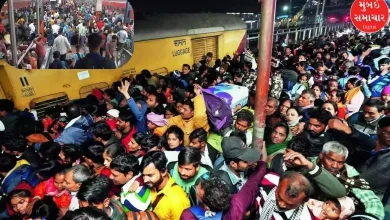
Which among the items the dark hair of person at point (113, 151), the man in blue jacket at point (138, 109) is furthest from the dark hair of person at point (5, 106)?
the dark hair of person at point (113, 151)

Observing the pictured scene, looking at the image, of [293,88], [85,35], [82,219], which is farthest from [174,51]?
[82,219]

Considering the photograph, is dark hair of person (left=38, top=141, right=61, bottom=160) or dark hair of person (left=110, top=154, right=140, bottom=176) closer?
dark hair of person (left=110, top=154, right=140, bottom=176)

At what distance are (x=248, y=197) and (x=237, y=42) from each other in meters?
9.39

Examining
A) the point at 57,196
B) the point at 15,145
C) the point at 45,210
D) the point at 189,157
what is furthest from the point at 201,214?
the point at 15,145

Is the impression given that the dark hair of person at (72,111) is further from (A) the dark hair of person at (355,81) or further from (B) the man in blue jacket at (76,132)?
(A) the dark hair of person at (355,81)

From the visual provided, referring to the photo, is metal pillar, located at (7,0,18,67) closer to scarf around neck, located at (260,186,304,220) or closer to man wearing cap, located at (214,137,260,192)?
man wearing cap, located at (214,137,260,192)

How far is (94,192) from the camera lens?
2193 millimetres

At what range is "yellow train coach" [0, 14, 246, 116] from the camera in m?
5.25

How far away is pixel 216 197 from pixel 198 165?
2.31 feet

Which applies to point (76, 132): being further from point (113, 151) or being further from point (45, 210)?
point (45, 210)

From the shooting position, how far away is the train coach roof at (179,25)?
727 cm

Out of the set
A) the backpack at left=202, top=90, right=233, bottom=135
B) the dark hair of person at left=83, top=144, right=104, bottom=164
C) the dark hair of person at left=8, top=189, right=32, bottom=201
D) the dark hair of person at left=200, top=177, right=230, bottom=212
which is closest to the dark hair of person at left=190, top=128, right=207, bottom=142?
the backpack at left=202, top=90, right=233, bottom=135

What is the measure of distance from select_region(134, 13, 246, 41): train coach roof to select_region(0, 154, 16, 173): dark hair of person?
4475 millimetres

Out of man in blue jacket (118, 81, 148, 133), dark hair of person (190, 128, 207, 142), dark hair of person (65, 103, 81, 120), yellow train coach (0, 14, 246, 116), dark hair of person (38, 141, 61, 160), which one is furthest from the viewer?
yellow train coach (0, 14, 246, 116)
